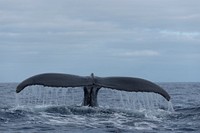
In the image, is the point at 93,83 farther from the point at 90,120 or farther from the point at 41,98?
the point at 41,98

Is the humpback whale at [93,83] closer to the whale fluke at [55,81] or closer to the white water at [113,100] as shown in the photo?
the whale fluke at [55,81]

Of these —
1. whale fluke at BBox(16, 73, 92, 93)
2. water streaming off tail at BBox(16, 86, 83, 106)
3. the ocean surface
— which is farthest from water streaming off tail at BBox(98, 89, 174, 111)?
water streaming off tail at BBox(16, 86, 83, 106)

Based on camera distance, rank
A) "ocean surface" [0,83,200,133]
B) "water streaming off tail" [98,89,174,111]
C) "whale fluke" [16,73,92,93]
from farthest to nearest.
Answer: "water streaming off tail" [98,89,174,111] < "whale fluke" [16,73,92,93] < "ocean surface" [0,83,200,133]

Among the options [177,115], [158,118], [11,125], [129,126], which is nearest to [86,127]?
[129,126]

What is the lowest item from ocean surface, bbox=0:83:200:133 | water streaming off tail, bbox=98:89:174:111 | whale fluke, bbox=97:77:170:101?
ocean surface, bbox=0:83:200:133

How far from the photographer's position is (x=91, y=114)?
1244 cm

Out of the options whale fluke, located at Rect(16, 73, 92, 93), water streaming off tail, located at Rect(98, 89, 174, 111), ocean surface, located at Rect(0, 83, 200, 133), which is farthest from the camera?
water streaming off tail, located at Rect(98, 89, 174, 111)

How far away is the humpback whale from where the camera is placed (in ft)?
38.4

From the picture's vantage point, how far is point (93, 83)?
40.9 ft

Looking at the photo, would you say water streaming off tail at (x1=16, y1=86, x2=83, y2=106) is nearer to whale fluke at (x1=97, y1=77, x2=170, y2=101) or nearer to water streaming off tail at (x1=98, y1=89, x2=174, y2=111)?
whale fluke at (x1=97, y1=77, x2=170, y2=101)

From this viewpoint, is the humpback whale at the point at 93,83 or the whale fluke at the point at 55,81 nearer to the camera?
the whale fluke at the point at 55,81

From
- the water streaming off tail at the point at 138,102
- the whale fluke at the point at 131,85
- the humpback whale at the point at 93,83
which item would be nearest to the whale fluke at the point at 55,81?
the humpback whale at the point at 93,83

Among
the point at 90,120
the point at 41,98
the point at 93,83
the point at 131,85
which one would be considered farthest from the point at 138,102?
the point at 41,98

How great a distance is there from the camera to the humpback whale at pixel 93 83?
11703mm
